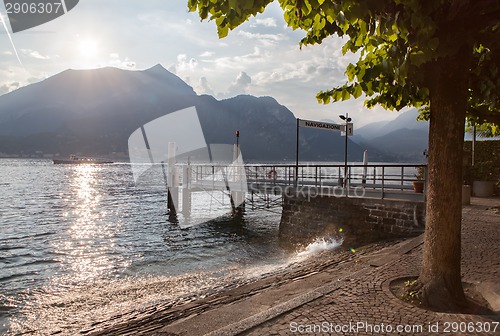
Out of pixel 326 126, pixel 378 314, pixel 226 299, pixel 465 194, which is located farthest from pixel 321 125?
pixel 378 314

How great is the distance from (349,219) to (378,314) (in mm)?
9234

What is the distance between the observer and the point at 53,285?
37.2ft

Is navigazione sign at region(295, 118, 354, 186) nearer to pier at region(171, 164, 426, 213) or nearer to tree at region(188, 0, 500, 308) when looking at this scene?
pier at region(171, 164, 426, 213)

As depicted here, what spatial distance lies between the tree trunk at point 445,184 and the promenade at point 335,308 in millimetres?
472

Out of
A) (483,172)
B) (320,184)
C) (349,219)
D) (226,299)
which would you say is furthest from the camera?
(483,172)

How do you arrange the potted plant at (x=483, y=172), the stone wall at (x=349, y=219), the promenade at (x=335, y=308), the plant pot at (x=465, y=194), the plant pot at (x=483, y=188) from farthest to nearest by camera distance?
the potted plant at (x=483, y=172), the plant pot at (x=483, y=188), the plant pot at (x=465, y=194), the stone wall at (x=349, y=219), the promenade at (x=335, y=308)

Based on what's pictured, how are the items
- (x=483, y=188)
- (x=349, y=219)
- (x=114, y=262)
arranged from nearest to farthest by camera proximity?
(x=349, y=219)
(x=114, y=262)
(x=483, y=188)

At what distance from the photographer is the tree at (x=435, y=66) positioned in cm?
403

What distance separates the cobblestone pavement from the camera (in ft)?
13.6

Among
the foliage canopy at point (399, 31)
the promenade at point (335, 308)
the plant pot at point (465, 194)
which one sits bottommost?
the promenade at point (335, 308)

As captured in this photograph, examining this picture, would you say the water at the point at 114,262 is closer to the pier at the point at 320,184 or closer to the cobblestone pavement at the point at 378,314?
the pier at the point at 320,184

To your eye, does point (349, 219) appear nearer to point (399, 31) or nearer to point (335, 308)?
point (335, 308)

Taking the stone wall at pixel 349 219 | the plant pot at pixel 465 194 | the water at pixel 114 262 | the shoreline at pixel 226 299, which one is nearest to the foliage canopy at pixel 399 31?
the shoreline at pixel 226 299

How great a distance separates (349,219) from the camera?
44.4ft
